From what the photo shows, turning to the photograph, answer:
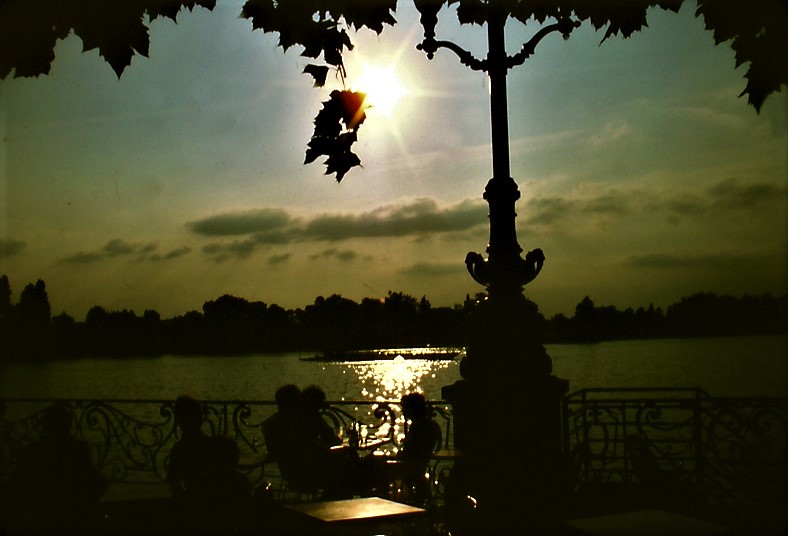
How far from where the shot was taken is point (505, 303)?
8047 millimetres

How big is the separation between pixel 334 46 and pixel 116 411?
7812mm

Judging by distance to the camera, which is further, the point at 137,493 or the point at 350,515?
the point at 137,493

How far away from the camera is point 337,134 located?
416 centimetres

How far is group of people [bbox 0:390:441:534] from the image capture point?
6.36 m

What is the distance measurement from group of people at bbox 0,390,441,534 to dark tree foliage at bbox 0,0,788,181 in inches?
95.9

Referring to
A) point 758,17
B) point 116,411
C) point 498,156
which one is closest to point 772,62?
point 758,17

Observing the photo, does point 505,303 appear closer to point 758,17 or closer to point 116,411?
point 758,17

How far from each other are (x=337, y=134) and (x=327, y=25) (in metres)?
0.50

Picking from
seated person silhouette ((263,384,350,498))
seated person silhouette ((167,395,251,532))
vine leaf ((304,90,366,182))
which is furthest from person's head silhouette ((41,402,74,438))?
vine leaf ((304,90,366,182))

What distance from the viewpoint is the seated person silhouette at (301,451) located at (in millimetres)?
8625

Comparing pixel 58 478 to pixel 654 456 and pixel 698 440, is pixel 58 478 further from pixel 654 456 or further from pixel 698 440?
pixel 698 440

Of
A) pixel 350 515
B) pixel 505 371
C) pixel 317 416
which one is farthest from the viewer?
pixel 317 416

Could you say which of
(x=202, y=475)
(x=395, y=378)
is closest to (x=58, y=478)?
(x=202, y=475)

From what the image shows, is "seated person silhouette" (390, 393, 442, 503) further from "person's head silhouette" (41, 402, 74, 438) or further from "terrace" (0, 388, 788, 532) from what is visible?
"person's head silhouette" (41, 402, 74, 438)
